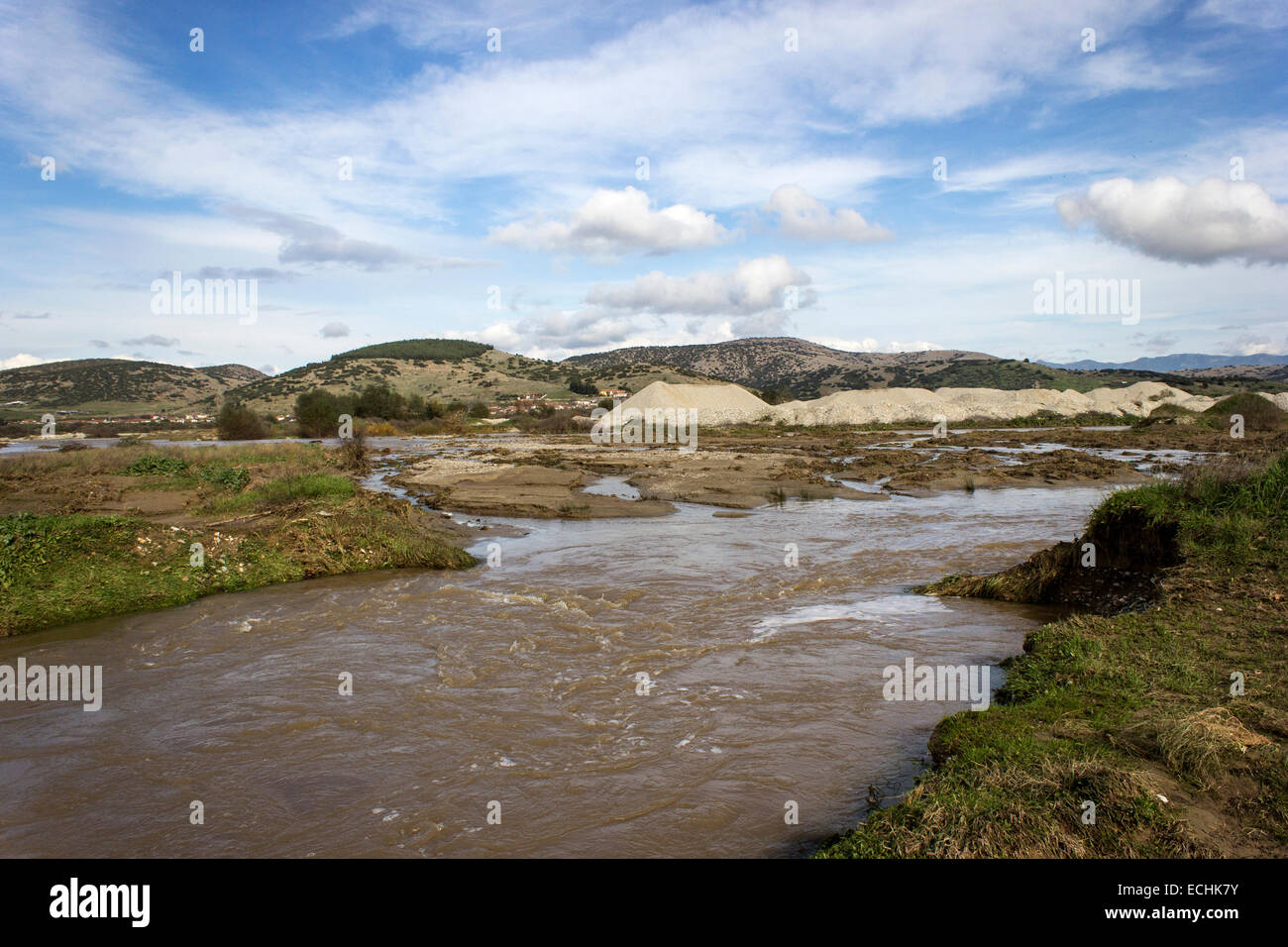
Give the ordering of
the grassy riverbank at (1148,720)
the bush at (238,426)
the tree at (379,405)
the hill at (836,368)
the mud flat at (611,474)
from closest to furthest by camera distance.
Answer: the grassy riverbank at (1148,720) < the mud flat at (611,474) < the bush at (238,426) < the tree at (379,405) < the hill at (836,368)

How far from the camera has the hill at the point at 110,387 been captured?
9200cm

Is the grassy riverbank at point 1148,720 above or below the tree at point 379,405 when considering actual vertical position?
below

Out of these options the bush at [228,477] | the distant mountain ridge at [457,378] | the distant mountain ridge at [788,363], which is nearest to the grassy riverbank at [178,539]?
the bush at [228,477]

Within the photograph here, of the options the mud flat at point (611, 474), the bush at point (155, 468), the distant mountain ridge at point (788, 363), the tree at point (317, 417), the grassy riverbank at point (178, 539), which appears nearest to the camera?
the grassy riverbank at point (178, 539)

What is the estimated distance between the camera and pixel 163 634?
28.1 ft


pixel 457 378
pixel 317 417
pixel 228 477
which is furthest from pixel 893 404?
pixel 457 378

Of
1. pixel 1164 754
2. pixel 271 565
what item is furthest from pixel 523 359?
pixel 1164 754

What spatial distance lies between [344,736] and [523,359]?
128276 millimetres

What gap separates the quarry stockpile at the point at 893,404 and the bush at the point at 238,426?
25.5 meters

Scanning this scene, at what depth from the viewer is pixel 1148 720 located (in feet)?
14.9

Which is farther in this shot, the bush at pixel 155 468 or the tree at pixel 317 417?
the tree at pixel 317 417

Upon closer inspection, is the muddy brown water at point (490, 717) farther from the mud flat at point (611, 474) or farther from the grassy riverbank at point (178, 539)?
the mud flat at point (611, 474)

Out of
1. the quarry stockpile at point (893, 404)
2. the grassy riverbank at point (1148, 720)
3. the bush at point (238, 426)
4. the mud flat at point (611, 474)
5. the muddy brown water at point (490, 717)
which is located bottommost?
the muddy brown water at point (490, 717)
